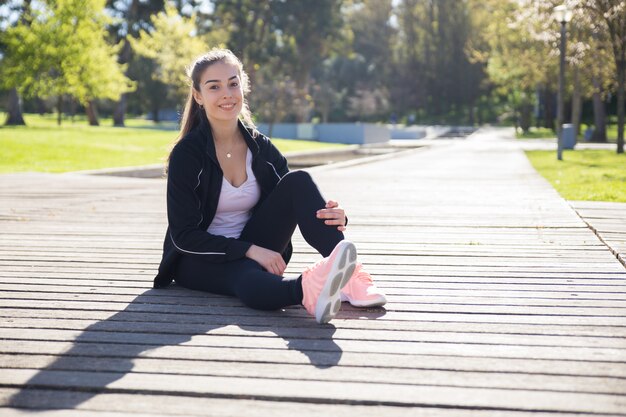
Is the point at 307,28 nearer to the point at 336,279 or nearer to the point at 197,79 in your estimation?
the point at 197,79

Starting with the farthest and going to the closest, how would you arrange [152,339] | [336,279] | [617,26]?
[617,26] < [336,279] < [152,339]

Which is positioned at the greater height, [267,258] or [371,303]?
[267,258]

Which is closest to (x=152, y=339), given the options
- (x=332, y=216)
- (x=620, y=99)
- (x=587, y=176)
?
(x=332, y=216)

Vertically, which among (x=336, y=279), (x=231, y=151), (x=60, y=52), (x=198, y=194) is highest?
(x=60, y=52)

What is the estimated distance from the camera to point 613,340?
295 centimetres

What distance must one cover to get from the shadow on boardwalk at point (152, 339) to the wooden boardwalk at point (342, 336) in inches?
0.4

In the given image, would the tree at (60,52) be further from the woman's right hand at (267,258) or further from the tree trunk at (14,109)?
the woman's right hand at (267,258)

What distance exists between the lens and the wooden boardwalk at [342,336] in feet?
7.61

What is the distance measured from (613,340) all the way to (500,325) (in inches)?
18.7

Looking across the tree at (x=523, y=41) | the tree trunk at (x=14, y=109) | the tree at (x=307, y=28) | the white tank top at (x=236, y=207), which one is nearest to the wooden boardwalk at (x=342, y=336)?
the white tank top at (x=236, y=207)

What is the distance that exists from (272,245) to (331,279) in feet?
2.77

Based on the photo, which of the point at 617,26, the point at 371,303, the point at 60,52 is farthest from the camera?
the point at 60,52

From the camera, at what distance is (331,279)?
3.10 metres

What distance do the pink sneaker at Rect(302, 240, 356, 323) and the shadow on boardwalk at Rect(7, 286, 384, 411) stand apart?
90 millimetres
